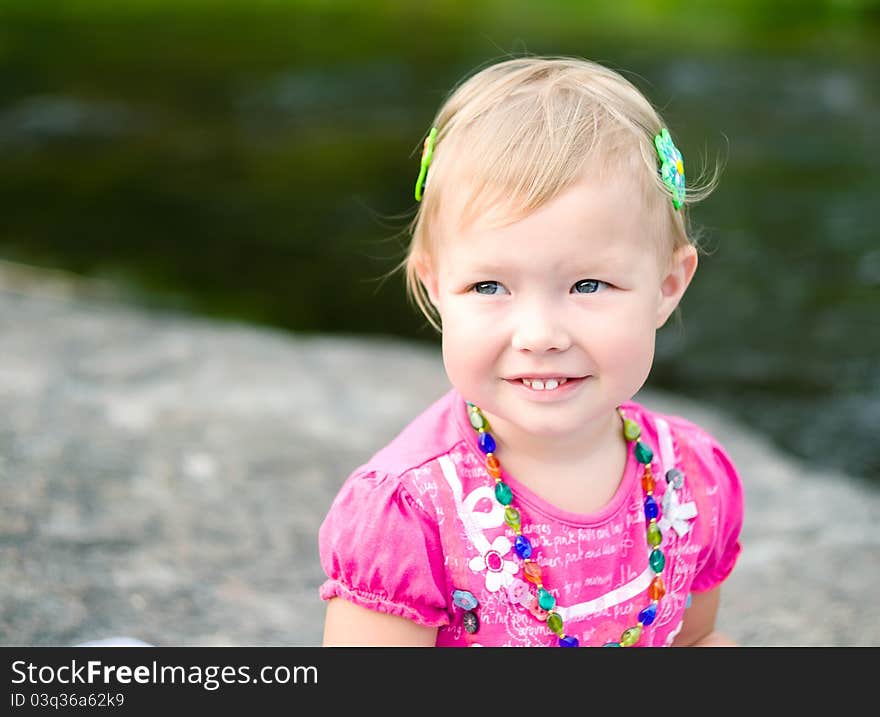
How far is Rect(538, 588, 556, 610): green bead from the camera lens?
190cm

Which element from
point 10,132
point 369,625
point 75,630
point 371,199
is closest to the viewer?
point 369,625

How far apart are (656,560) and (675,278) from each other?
18.1 inches

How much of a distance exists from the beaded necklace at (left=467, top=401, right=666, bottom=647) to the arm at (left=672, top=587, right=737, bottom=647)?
26cm

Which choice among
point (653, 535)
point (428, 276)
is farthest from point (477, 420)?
point (653, 535)

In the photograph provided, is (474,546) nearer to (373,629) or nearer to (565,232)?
(373,629)

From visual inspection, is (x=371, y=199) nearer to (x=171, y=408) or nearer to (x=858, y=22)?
(x=171, y=408)

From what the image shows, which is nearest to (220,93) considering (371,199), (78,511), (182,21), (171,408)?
(371,199)

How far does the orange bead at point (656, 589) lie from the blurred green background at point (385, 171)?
1738mm

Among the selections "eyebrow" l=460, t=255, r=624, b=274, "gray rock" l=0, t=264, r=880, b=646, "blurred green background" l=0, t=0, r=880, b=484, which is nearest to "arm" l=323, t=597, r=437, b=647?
"eyebrow" l=460, t=255, r=624, b=274

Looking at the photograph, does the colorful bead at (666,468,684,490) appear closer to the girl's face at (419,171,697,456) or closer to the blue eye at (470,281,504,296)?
the girl's face at (419,171,697,456)

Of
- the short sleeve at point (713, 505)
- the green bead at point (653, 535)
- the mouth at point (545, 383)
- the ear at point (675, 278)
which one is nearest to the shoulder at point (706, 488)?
the short sleeve at point (713, 505)

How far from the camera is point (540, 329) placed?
5.68 feet

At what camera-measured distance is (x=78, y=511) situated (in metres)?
3.01

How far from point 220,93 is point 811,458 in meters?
6.81
